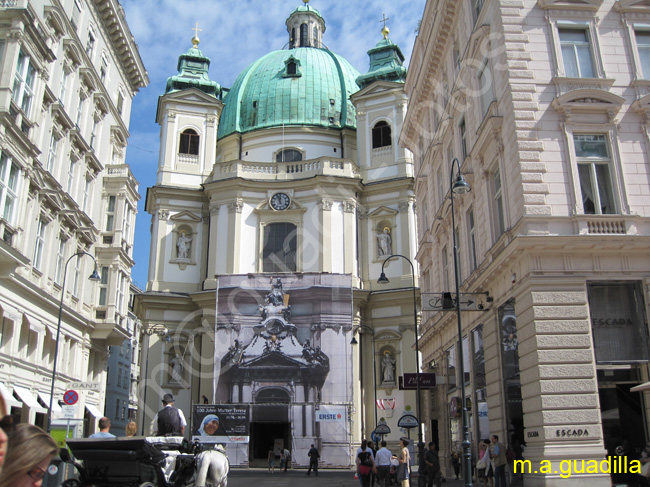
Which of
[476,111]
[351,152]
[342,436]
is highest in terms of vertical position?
[351,152]

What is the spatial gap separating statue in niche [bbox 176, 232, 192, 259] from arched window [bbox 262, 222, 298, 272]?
17.9 ft

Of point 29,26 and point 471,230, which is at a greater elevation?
point 29,26

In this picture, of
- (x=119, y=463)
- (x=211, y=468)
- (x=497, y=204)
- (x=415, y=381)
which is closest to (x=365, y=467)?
(x=415, y=381)

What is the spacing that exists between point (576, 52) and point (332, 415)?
23155mm

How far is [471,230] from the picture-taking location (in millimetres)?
23219

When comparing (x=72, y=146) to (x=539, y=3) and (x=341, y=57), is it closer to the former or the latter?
(x=539, y=3)

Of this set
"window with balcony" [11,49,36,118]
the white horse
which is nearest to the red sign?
the white horse

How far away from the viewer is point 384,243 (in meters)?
45.7

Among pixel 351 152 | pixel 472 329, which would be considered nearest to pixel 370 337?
pixel 351 152

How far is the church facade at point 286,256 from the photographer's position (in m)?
38.9

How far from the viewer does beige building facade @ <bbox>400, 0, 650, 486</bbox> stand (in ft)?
53.4

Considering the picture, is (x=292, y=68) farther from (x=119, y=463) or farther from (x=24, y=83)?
(x=119, y=463)

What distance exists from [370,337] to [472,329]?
21.5 m

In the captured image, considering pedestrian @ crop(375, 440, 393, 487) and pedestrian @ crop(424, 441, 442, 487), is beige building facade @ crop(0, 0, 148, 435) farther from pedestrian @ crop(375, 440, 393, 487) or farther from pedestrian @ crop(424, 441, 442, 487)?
pedestrian @ crop(424, 441, 442, 487)
